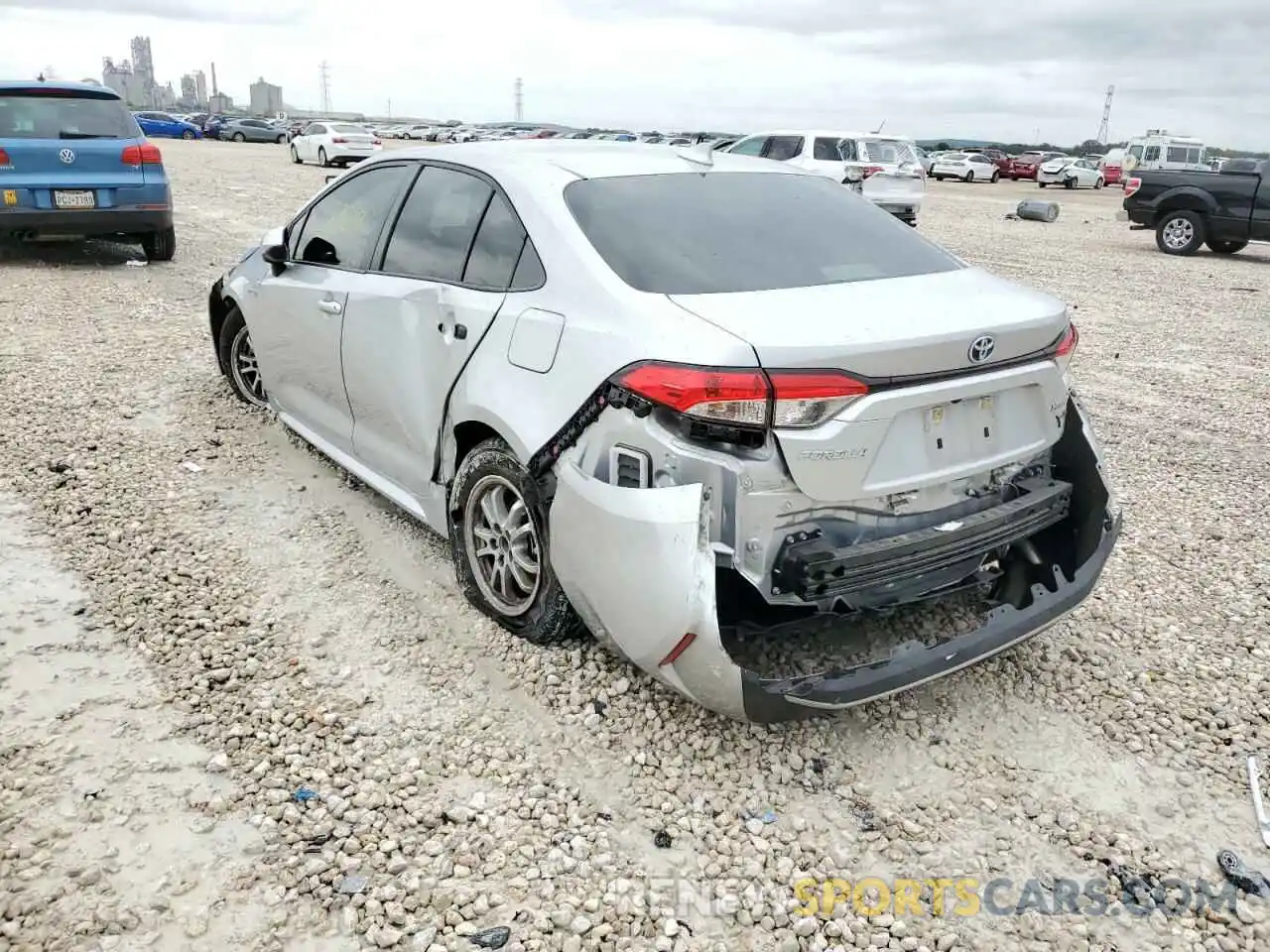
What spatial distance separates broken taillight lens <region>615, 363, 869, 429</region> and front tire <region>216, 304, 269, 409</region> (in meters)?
3.83

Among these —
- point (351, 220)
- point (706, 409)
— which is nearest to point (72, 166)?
point (351, 220)

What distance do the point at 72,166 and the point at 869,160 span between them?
1319 centimetres

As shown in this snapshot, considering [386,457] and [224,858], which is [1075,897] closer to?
[224,858]

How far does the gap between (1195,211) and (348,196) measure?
1486cm

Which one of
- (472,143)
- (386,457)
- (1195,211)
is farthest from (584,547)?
(1195,211)

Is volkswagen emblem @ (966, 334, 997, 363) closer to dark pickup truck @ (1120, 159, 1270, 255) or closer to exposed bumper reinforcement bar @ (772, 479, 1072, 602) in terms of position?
exposed bumper reinforcement bar @ (772, 479, 1072, 602)

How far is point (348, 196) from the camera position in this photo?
456 centimetres

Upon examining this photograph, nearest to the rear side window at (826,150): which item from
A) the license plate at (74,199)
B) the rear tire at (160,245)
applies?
the rear tire at (160,245)

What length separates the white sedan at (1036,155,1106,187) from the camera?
130 ft

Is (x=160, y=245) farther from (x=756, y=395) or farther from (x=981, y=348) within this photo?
(x=981, y=348)

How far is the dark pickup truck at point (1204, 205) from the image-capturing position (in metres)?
14.4

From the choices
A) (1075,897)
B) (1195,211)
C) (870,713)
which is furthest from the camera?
(1195,211)

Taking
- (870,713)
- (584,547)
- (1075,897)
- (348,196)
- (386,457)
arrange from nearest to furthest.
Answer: (1075,897) → (584,547) → (870,713) → (386,457) → (348,196)

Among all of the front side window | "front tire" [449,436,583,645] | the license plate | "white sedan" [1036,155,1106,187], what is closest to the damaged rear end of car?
"front tire" [449,436,583,645]
